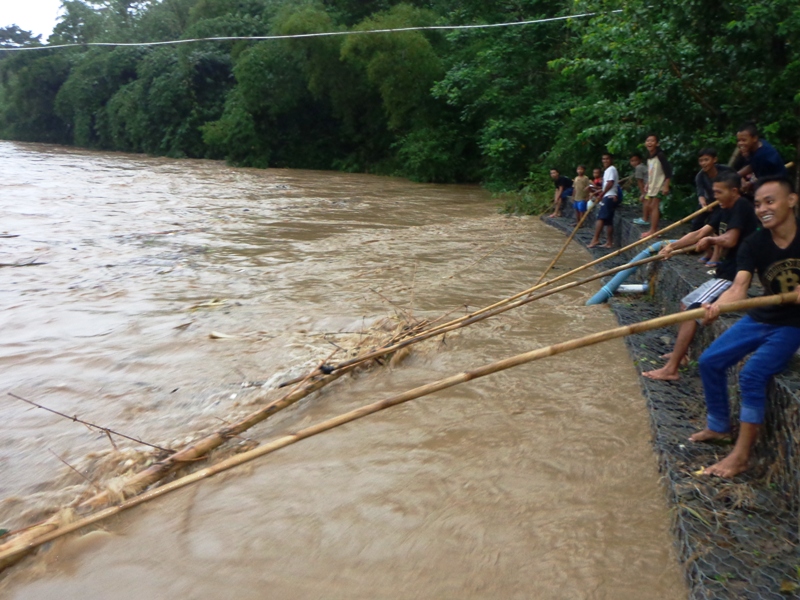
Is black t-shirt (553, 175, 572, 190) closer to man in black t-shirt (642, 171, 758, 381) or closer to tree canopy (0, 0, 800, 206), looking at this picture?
tree canopy (0, 0, 800, 206)

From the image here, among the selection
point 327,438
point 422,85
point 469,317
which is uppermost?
point 422,85

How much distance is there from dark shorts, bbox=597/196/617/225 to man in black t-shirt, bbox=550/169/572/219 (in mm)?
4081

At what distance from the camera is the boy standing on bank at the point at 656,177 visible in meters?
8.87

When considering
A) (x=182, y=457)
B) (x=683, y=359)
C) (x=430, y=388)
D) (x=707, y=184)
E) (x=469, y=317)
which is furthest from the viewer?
(x=707, y=184)

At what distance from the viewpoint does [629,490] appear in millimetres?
3883

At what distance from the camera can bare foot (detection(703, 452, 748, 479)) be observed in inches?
138

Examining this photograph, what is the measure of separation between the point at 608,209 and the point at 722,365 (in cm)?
703

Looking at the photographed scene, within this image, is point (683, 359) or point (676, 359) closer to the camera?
point (676, 359)

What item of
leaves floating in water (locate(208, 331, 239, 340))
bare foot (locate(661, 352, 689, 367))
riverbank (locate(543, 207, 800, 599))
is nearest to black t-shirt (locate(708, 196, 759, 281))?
riverbank (locate(543, 207, 800, 599))

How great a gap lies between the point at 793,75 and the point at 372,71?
18808 millimetres

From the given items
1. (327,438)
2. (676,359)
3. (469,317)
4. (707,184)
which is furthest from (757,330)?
(707,184)

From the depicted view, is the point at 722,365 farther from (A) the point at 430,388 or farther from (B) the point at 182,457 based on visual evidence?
(B) the point at 182,457

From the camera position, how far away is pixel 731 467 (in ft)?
11.6

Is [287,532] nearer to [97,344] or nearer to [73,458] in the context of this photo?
[73,458]
